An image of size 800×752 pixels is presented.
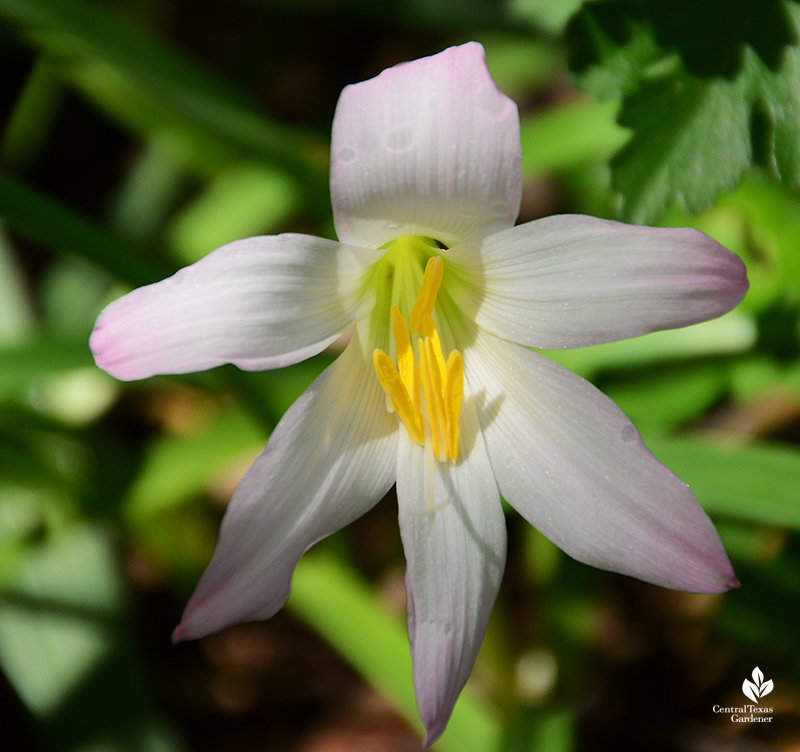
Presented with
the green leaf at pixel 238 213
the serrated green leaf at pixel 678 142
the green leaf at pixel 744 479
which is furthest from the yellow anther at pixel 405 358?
the green leaf at pixel 238 213

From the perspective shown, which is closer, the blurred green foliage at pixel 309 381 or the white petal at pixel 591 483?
the white petal at pixel 591 483

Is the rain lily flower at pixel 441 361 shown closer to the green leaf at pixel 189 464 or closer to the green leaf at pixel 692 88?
the green leaf at pixel 692 88

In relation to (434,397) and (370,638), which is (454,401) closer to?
(434,397)

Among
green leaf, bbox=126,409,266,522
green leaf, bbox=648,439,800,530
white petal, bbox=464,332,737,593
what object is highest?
white petal, bbox=464,332,737,593

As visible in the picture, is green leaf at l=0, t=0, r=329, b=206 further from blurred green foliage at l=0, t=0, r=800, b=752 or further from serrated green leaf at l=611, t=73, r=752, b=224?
serrated green leaf at l=611, t=73, r=752, b=224

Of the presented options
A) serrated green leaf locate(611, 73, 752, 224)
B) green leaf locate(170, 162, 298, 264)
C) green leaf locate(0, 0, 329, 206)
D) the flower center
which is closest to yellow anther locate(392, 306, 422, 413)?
the flower center

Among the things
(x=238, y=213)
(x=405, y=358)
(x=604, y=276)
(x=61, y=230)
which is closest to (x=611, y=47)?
(x=604, y=276)

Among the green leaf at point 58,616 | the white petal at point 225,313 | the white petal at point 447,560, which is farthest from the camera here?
the green leaf at point 58,616

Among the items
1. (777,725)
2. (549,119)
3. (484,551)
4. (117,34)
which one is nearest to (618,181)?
(484,551)

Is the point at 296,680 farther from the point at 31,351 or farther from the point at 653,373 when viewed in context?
the point at 653,373
